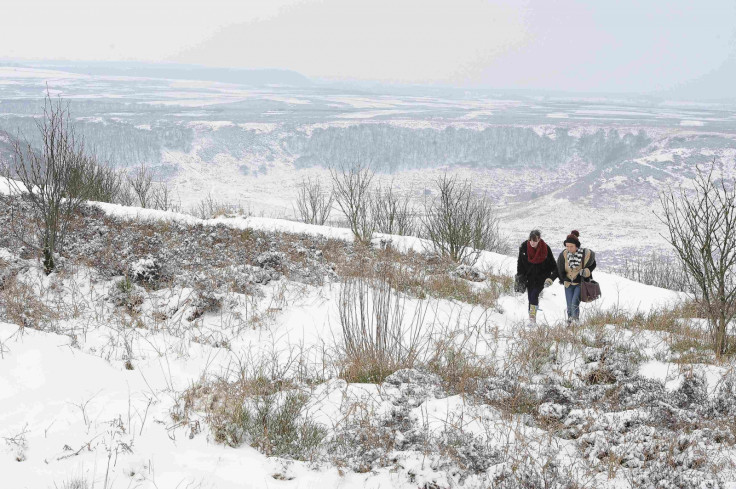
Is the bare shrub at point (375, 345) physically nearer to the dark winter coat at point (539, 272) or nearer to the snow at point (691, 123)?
the dark winter coat at point (539, 272)

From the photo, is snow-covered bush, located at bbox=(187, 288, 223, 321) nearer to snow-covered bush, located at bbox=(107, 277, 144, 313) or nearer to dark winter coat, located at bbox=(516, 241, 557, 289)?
snow-covered bush, located at bbox=(107, 277, 144, 313)

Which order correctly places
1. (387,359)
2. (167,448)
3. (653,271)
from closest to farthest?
(167,448)
(387,359)
(653,271)

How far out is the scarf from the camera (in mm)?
6816

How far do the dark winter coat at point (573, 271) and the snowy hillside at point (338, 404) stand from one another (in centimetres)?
92

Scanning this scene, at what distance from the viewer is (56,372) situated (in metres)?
3.12

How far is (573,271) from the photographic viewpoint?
21.4 feet

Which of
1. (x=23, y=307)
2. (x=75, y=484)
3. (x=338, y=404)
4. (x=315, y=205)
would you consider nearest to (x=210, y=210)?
(x=315, y=205)

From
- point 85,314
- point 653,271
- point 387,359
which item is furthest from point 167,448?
point 653,271

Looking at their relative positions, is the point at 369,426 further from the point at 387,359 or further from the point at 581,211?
the point at 581,211

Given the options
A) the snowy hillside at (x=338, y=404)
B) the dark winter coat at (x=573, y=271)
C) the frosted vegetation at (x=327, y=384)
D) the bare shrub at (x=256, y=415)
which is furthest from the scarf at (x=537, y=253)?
the bare shrub at (x=256, y=415)

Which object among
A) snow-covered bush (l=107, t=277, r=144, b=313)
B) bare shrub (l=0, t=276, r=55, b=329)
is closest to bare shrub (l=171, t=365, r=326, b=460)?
bare shrub (l=0, t=276, r=55, b=329)

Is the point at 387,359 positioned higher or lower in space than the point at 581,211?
higher

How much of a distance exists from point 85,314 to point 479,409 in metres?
4.35

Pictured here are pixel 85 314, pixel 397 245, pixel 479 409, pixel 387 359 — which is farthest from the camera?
pixel 397 245
